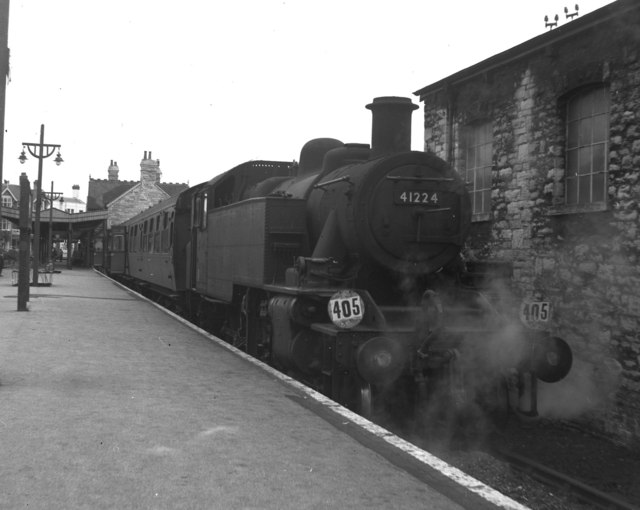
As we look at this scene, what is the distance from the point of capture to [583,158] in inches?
342

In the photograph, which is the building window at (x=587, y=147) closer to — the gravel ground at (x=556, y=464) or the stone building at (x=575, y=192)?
the stone building at (x=575, y=192)

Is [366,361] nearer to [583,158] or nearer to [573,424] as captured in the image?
[573,424]

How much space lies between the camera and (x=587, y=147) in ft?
28.2

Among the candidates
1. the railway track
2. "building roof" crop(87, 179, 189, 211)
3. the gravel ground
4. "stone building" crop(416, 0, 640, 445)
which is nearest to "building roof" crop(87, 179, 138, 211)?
"building roof" crop(87, 179, 189, 211)

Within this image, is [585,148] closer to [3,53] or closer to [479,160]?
[479,160]

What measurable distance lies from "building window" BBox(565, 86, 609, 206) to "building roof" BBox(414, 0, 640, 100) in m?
0.79

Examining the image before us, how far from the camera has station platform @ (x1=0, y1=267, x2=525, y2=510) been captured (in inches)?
127

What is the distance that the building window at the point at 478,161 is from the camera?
410 inches

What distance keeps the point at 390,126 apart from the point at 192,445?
394 centimetres

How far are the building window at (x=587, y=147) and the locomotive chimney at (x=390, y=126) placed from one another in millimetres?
2963

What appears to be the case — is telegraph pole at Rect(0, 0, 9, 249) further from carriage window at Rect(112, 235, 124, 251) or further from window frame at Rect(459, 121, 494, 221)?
carriage window at Rect(112, 235, 124, 251)

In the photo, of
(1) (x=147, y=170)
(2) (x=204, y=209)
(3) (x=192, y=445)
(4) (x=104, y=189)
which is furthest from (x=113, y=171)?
(3) (x=192, y=445)

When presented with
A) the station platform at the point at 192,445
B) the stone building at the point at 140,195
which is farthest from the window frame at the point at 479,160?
the stone building at the point at 140,195

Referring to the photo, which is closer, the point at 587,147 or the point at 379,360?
the point at 379,360
